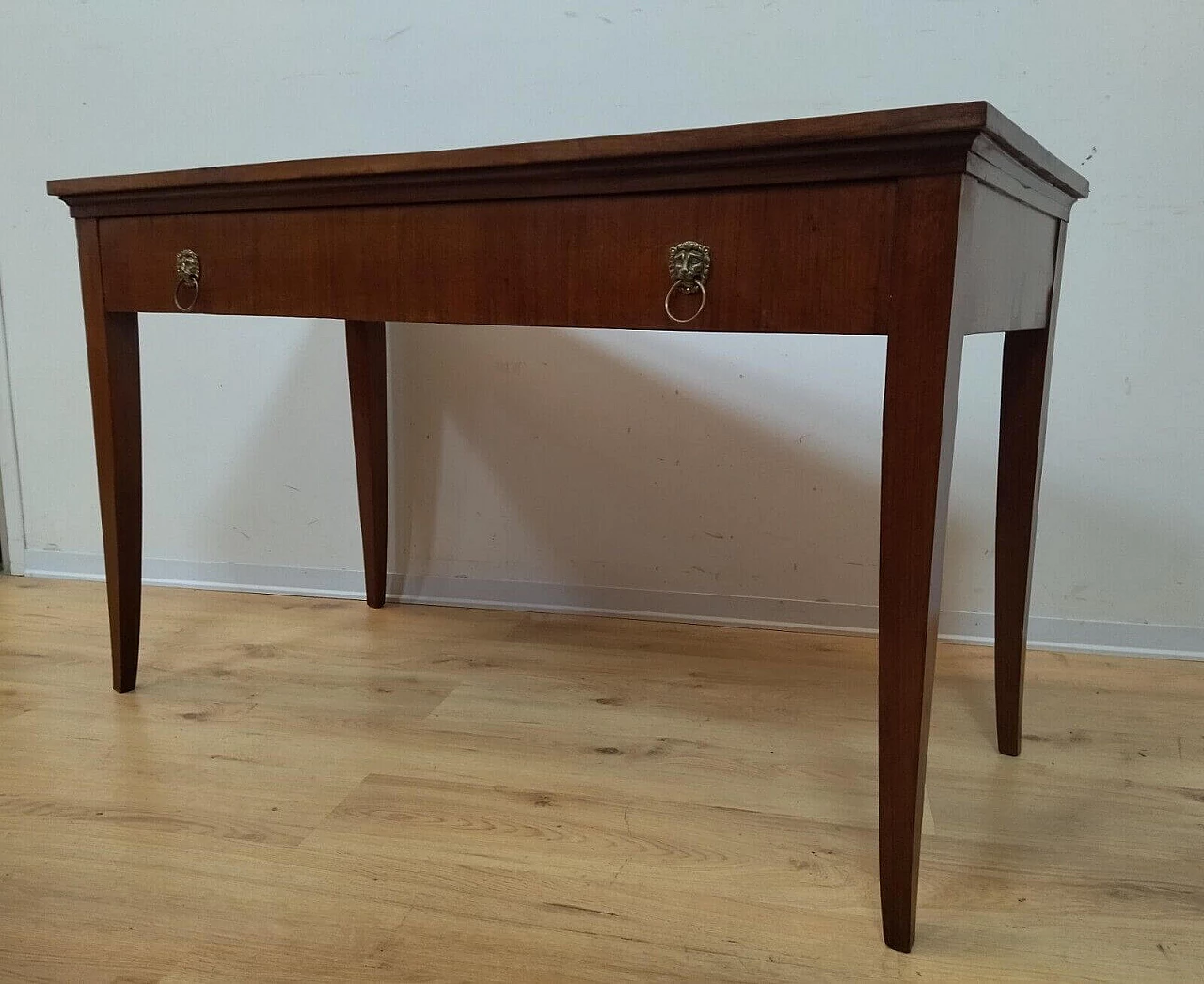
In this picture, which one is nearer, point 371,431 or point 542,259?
point 542,259

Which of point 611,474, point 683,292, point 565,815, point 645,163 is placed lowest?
point 565,815

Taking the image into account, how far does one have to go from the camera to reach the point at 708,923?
86 centimetres

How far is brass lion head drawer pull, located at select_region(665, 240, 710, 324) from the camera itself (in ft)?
2.81

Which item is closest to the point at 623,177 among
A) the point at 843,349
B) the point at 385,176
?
the point at 385,176

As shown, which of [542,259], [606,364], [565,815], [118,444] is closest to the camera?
[542,259]

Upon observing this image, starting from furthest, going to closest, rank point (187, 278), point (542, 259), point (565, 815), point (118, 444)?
point (118, 444) → point (187, 278) → point (565, 815) → point (542, 259)

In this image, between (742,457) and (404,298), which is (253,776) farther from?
(742,457)

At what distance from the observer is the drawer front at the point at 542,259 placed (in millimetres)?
806

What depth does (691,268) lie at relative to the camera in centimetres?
86

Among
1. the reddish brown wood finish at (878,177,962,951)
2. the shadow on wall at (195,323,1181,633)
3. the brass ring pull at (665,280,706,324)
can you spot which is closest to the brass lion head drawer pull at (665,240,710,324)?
the brass ring pull at (665,280,706,324)

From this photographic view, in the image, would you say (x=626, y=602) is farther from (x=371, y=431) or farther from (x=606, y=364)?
(x=371, y=431)

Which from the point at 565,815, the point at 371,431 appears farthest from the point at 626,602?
the point at 565,815

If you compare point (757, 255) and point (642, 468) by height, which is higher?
point (757, 255)

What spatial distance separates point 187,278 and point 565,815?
792 mm
